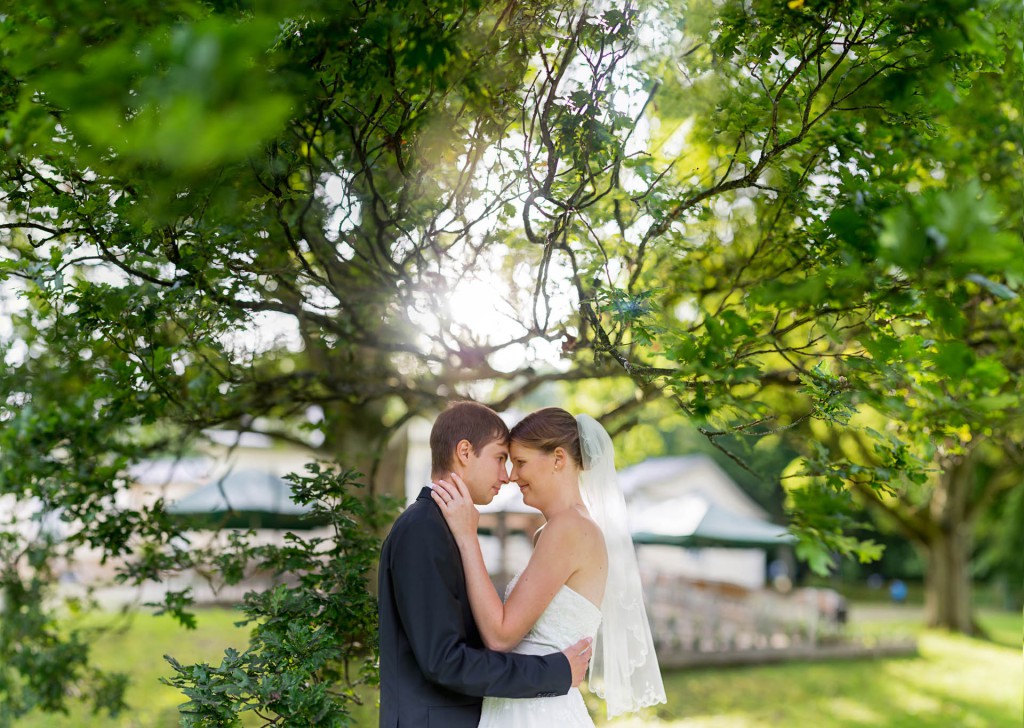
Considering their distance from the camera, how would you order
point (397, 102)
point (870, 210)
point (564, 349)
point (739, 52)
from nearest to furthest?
1. point (870, 210)
2. point (397, 102)
3. point (739, 52)
4. point (564, 349)

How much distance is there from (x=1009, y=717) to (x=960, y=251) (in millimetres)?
11433

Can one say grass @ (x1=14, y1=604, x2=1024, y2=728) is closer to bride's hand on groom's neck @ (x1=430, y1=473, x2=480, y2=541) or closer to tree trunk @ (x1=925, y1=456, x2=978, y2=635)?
tree trunk @ (x1=925, y1=456, x2=978, y2=635)

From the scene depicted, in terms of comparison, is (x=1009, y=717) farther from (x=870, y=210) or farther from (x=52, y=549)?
(x=52, y=549)

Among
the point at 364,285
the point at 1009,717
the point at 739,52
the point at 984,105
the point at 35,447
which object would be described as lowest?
the point at 1009,717

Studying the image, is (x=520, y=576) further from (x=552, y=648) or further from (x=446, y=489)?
(x=446, y=489)

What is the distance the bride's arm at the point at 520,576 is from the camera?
3.10 meters

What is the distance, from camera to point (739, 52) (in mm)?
3613

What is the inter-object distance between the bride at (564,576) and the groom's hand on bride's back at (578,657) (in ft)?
0.33

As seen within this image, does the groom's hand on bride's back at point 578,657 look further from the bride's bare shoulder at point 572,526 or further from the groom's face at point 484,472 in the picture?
the groom's face at point 484,472

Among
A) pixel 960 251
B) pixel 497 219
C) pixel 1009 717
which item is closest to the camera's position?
pixel 960 251

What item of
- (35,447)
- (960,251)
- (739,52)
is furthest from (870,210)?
(35,447)

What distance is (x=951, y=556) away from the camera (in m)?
18.2

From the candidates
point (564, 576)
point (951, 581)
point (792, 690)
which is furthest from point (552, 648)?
point (951, 581)

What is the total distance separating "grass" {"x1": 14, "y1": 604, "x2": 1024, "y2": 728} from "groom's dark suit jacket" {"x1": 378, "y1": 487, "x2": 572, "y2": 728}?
220 inches
